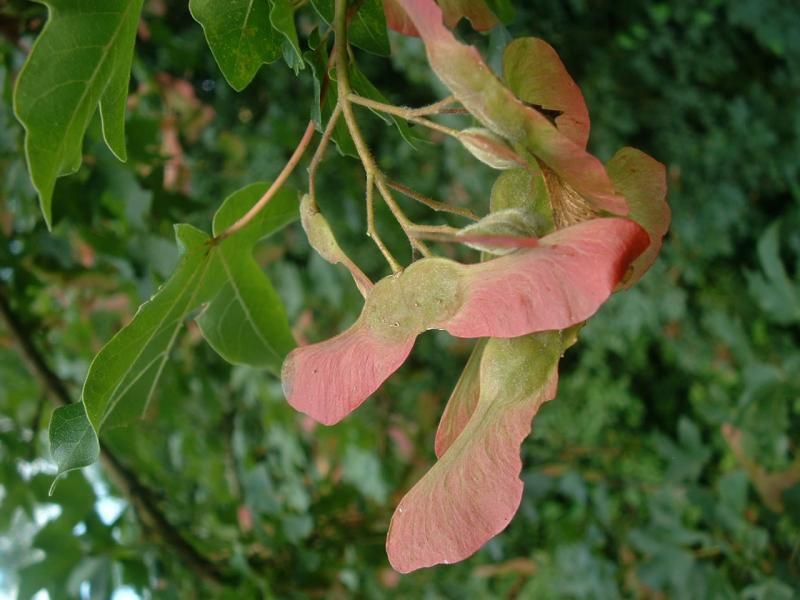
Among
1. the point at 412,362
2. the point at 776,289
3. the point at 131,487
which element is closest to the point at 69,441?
the point at 131,487

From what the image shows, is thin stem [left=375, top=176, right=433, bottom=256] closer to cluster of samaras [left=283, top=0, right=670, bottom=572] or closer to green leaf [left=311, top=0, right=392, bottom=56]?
cluster of samaras [left=283, top=0, right=670, bottom=572]

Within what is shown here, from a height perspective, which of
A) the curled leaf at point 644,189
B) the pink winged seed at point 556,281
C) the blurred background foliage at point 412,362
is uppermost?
the pink winged seed at point 556,281

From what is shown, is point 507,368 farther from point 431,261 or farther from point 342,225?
point 342,225

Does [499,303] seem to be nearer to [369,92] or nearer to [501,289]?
[501,289]

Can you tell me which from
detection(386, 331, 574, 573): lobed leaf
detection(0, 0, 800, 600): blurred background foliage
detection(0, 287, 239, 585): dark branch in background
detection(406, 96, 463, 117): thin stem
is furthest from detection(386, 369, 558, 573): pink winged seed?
detection(0, 287, 239, 585): dark branch in background

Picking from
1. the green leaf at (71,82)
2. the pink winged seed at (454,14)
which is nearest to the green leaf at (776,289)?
the pink winged seed at (454,14)

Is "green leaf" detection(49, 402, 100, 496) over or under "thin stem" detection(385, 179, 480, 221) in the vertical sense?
under

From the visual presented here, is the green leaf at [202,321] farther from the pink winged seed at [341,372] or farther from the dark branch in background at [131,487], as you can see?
the dark branch in background at [131,487]
